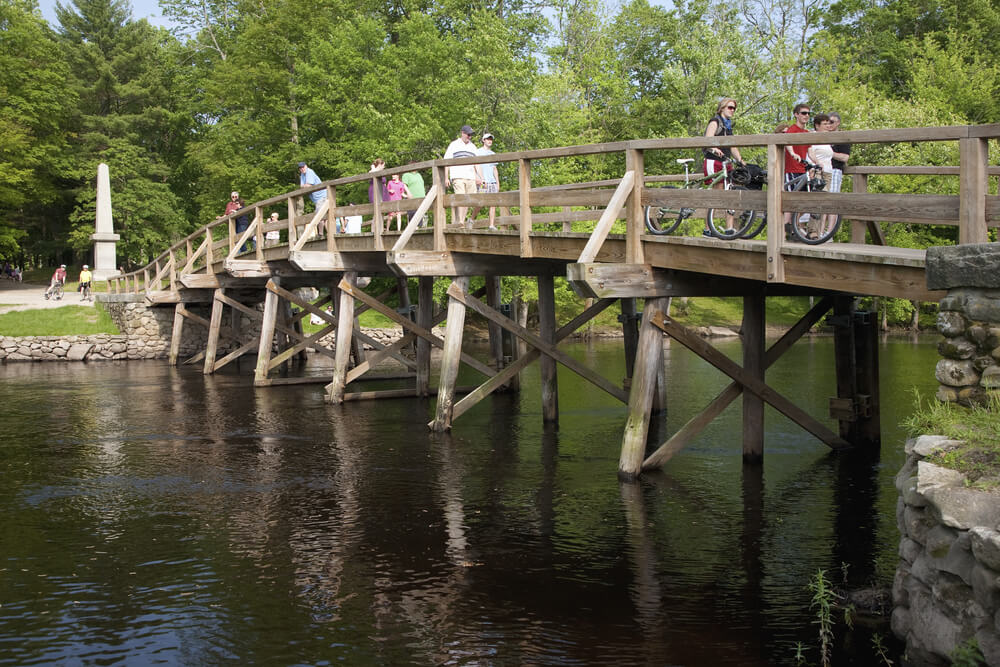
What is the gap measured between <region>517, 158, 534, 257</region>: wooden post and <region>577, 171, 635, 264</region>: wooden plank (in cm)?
194

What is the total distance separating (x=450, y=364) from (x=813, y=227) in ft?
22.2

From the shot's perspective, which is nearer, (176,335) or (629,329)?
(629,329)

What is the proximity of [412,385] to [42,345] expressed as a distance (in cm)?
1494

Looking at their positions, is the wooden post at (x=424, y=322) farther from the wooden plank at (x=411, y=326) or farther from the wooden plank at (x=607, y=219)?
the wooden plank at (x=607, y=219)

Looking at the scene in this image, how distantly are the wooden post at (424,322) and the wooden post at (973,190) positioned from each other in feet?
41.6

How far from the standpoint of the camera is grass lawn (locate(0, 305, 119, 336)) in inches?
1296

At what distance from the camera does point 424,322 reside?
19453 millimetres

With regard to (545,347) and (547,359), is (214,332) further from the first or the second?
(545,347)

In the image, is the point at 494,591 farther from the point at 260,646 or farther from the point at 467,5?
the point at 467,5

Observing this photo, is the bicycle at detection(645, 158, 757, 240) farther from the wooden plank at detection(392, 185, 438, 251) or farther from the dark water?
the wooden plank at detection(392, 185, 438, 251)

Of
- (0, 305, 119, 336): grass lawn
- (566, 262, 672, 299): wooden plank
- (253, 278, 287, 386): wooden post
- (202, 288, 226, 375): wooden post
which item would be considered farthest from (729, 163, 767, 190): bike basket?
(0, 305, 119, 336): grass lawn

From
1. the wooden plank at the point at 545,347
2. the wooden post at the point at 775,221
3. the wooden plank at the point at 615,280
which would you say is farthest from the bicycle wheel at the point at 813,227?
the wooden plank at the point at 545,347

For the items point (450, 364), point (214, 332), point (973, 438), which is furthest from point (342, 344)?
point (973, 438)

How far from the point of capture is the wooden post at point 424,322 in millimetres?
19438
